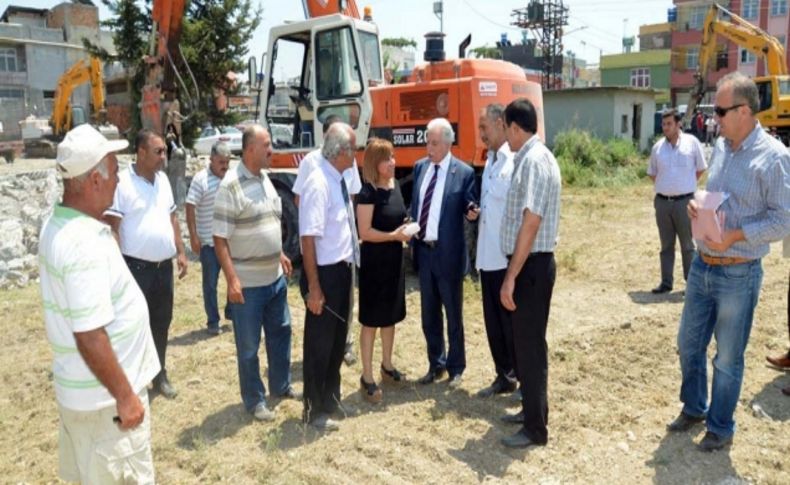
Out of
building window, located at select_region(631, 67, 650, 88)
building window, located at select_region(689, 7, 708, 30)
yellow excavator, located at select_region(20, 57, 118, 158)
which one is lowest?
yellow excavator, located at select_region(20, 57, 118, 158)

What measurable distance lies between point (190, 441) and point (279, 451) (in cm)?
63

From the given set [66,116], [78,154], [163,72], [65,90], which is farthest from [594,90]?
[78,154]

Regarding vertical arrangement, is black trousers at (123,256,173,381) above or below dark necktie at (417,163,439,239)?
below

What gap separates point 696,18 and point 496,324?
52412 millimetres

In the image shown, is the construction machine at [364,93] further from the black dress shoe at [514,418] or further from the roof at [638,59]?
the roof at [638,59]

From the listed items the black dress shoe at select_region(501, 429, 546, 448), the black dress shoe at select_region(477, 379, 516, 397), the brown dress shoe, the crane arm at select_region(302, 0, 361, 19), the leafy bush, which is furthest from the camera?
the leafy bush

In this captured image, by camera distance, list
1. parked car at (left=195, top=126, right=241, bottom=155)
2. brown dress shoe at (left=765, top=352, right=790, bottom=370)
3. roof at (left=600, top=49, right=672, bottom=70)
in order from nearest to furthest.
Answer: brown dress shoe at (left=765, top=352, right=790, bottom=370)
parked car at (left=195, top=126, right=241, bottom=155)
roof at (left=600, top=49, right=672, bottom=70)

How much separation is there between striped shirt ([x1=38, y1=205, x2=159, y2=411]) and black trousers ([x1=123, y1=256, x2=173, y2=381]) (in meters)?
2.02

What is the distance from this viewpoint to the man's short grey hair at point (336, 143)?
12.8 feet

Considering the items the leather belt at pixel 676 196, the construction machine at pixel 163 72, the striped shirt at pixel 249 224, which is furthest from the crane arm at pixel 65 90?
the striped shirt at pixel 249 224

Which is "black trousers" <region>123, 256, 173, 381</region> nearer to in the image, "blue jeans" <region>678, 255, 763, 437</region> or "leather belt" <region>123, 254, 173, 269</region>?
"leather belt" <region>123, 254, 173, 269</region>

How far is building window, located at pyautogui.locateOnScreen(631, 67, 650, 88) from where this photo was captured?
48747 millimetres

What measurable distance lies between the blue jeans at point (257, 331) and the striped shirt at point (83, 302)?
1736mm

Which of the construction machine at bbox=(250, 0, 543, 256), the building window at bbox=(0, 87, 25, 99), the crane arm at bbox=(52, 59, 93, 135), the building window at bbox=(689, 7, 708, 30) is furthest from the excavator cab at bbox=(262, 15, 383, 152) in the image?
the building window at bbox=(689, 7, 708, 30)
